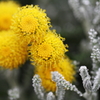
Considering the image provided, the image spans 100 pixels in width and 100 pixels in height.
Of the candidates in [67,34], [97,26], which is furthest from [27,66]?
[97,26]

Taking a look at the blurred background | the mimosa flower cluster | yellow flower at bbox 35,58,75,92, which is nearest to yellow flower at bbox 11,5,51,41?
the mimosa flower cluster

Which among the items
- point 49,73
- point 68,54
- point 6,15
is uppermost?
point 6,15

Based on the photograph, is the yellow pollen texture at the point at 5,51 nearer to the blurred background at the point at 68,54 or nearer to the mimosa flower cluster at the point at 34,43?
the mimosa flower cluster at the point at 34,43

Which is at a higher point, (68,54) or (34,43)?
(68,54)

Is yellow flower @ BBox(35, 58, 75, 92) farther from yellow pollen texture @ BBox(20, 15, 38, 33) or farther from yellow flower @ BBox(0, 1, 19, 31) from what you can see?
yellow flower @ BBox(0, 1, 19, 31)

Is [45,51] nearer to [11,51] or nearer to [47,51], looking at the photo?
[47,51]

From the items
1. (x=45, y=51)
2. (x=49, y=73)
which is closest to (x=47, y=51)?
(x=45, y=51)

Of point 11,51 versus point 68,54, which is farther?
point 68,54
